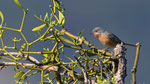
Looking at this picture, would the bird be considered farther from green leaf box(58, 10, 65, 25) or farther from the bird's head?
green leaf box(58, 10, 65, 25)

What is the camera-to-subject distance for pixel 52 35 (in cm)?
91

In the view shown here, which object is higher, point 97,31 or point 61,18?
point 97,31

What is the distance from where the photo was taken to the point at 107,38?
77.2 inches

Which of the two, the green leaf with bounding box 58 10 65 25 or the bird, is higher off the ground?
the bird

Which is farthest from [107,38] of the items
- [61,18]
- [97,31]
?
[61,18]

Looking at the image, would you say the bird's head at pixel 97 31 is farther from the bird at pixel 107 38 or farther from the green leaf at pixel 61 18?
the green leaf at pixel 61 18

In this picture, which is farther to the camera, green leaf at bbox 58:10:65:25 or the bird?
the bird

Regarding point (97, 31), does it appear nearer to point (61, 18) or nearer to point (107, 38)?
point (107, 38)

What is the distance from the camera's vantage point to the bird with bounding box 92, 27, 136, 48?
1.81 m

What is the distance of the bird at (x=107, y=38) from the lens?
71.1 inches

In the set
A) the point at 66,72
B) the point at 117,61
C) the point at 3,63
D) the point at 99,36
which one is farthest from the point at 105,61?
the point at 99,36

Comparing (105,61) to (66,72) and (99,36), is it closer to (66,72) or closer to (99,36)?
(66,72)

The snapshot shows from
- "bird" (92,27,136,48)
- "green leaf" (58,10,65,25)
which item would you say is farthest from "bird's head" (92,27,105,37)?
"green leaf" (58,10,65,25)

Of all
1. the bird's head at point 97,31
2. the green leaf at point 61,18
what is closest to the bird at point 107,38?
the bird's head at point 97,31
